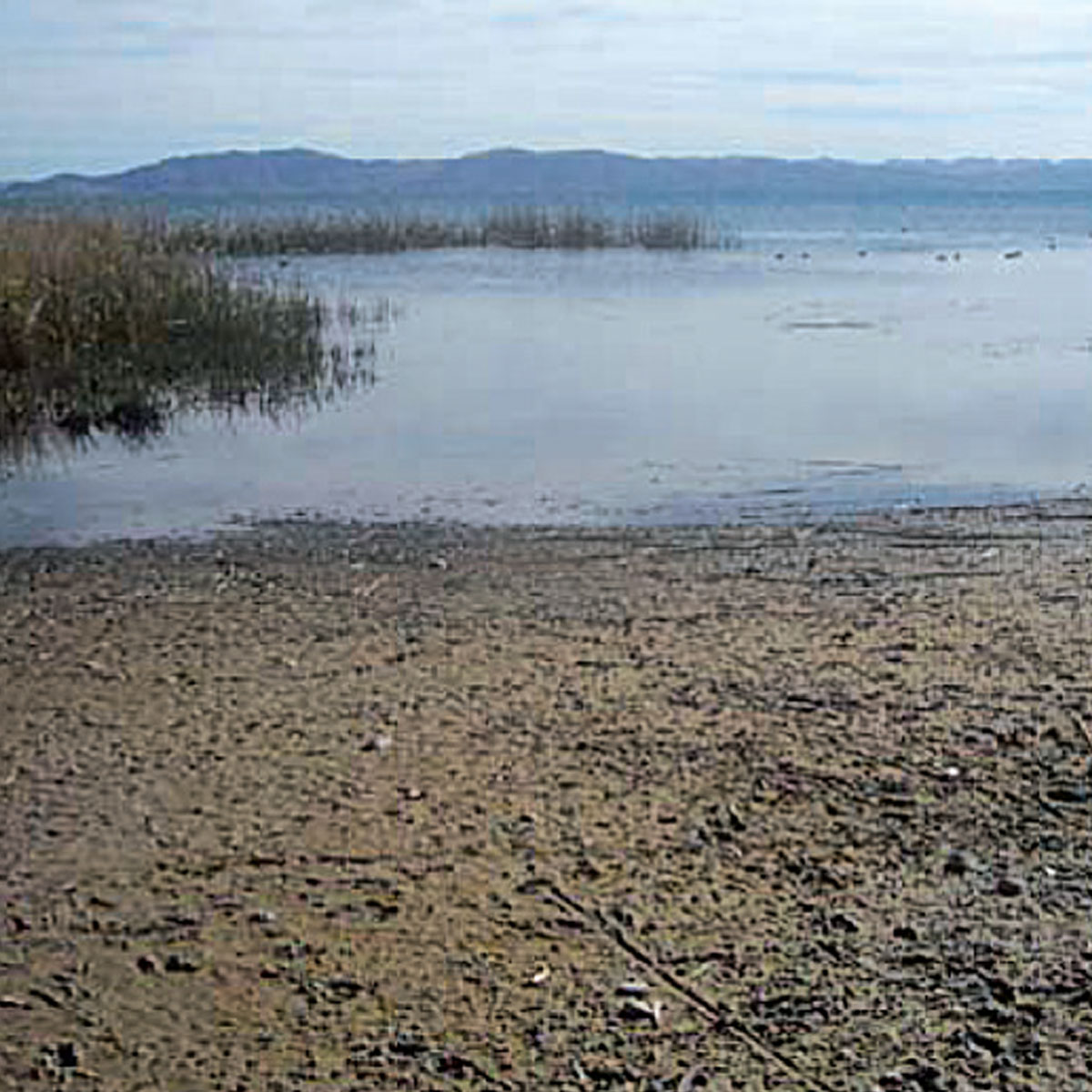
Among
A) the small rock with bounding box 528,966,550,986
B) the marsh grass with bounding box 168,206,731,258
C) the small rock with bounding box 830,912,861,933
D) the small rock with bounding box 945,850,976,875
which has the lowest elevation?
the small rock with bounding box 528,966,550,986

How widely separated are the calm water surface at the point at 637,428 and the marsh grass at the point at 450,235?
43.9 feet

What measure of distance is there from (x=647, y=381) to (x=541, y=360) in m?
2.65

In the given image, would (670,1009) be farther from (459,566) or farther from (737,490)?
(737,490)

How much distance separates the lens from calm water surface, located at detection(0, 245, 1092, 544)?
13.7 metres

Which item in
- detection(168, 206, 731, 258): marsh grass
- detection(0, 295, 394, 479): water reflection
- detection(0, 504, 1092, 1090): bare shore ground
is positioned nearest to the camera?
detection(0, 504, 1092, 1090): bare shore ground

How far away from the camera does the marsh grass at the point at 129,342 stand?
18.2m

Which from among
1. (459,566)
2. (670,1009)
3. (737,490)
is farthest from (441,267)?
(670,1009)

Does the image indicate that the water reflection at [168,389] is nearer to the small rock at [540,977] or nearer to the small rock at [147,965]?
the small rock at [147,965]

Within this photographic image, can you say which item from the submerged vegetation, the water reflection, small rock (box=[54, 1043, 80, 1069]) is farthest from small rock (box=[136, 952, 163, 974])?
the submerged vegetation

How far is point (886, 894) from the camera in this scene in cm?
543

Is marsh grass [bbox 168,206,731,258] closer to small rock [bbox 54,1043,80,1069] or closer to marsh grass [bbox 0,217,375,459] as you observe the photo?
marsh grass [bbox 0,217,375,459]

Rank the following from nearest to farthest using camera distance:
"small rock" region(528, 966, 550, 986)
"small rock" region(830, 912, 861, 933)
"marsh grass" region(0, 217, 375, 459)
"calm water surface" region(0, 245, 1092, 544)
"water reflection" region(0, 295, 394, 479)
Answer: "small rock" region(528, 966, 550, 986) < "small rock" region(830, 912, 861, 933) < "calm water surface" region(0, 245, 1092, 544) < "water reflection" region(0, 295, 394, 479) < "marsh grass" region(0, 217, 375, 459)

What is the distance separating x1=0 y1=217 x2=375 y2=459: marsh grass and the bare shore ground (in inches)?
343

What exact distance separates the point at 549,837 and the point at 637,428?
1220 cm
